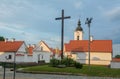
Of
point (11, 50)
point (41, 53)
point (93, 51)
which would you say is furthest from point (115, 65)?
point (41, 53)

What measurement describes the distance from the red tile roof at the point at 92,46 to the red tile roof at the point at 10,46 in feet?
39.1

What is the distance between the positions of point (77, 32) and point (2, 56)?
2445 cm

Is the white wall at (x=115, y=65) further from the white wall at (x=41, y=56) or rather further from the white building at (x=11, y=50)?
the white wall at (x=41, y=56)

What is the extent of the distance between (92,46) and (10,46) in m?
19.1

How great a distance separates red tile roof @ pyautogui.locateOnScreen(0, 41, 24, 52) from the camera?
6861cm

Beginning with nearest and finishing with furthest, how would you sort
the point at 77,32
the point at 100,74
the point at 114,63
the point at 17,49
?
the point at 100,74 < the point at 114,63 < the point at 17,49 < the point at 77,32

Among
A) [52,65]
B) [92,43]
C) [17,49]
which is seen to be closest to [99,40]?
[92,43]

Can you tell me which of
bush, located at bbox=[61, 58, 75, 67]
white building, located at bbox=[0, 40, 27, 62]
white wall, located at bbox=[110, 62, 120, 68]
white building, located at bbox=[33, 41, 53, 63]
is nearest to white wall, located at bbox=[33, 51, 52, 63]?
white building, located at bbox=[33, 41, 53, 63]

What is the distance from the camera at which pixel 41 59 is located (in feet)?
247

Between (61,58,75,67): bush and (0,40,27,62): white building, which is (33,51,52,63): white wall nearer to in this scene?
(0,40,27,62): white building

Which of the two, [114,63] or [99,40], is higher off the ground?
[99,40]

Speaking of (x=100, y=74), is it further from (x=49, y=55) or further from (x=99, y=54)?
(x=49, y=55)

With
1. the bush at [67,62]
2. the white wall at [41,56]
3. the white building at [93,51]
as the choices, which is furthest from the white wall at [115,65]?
the white wall at [41,56]

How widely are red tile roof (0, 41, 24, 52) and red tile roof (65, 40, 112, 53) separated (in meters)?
11.9
